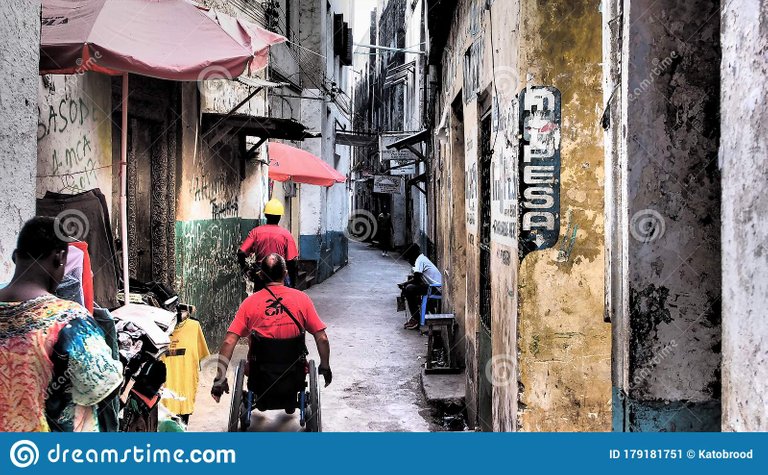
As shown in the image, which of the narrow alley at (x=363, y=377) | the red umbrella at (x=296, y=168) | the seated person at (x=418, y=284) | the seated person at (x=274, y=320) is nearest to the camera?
the seated person at (x=274, y=320)

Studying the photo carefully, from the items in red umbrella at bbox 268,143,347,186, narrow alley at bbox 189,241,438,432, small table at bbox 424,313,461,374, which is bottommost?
narrow alley at bbox 189,241,438,432

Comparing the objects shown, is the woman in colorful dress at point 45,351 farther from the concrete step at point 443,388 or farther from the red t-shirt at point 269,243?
the red t-shirt at point 269,243

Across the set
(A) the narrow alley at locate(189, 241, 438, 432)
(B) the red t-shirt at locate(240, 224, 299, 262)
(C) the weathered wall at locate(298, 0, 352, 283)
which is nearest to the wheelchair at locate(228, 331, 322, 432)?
(A) the narrow alley at locate(189, 241, 438, 432)

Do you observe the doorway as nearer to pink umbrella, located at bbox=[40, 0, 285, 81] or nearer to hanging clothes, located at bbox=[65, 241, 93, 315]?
pink umbrella, located at bbox=[40, 0, 285, 81]

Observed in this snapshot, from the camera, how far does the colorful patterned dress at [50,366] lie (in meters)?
Result: 2.38

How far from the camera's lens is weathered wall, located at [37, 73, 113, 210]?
4457 mm

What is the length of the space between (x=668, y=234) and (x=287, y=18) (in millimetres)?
15646

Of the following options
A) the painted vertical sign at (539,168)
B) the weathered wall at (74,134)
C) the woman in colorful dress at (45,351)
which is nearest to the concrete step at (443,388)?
the painted vertical sign at (539,168)

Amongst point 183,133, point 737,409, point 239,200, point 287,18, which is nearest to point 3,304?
point 737,409

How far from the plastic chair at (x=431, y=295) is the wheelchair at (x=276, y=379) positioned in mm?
5668

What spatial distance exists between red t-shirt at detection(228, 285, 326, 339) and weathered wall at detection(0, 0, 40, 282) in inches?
61.9

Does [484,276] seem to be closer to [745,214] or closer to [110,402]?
[110,402]

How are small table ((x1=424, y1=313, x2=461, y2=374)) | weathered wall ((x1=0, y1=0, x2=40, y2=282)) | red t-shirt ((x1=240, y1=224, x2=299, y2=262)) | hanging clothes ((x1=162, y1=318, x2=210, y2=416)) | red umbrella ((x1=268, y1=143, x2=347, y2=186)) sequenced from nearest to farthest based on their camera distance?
1. weathered wall ((x1=0, y1=0, x2=40, y2=282))
2. hanging clothes ((x1=162, y1=318, x2=210, y2=416))
3. small table ((x1=424, y1=313, x2=461, y2=374))
4. red t-shirt ((x1=240, y1=224, x2=299, y2=262))
5. red umbrella ((x1=268, y1=143, x2=347, y2=186))

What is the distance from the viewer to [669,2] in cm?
256
